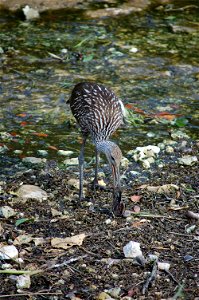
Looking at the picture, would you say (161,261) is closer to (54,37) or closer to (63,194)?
(63,194)

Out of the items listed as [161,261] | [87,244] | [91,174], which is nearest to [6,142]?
[91,174]

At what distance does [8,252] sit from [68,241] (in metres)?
0.58

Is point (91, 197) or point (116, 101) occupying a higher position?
point (116, 101)

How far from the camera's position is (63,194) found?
25.1 feet

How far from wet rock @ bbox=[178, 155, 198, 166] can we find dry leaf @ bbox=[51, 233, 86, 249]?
88.9 inches

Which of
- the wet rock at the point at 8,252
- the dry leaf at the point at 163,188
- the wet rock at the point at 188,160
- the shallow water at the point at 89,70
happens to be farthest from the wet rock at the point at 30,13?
the wet rock at the point at 8,252

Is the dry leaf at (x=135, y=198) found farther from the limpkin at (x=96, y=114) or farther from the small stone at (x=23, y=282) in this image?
the small stone at (x=23, y=282)

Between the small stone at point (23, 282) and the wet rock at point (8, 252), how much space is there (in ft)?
Answer: 1.08

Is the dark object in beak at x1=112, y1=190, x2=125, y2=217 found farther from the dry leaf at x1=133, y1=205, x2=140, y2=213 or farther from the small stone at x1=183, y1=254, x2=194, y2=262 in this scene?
the small stone at x1=183, y1=254, x2=194, y2=262

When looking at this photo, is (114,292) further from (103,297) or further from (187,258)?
(187,258)

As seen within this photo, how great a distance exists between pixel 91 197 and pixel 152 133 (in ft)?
6.95

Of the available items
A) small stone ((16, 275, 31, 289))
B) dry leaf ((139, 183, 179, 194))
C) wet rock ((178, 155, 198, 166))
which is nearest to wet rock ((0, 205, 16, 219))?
small stone ((16, 275, 31, 289))

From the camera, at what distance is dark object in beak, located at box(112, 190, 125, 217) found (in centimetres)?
705

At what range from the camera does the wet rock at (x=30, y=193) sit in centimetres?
745
